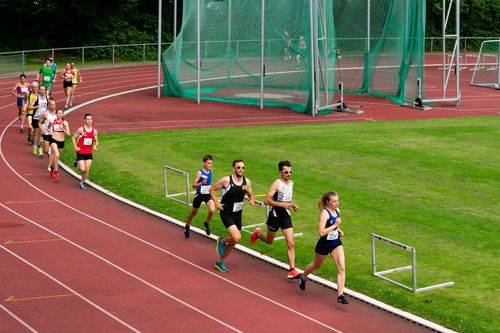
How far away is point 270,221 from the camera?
55.1 feet

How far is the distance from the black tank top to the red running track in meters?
1.09

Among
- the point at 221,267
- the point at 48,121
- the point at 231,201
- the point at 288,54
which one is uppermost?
the point at 288,54

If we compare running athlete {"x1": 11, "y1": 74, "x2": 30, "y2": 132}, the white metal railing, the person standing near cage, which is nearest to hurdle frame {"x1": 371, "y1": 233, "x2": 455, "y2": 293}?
running athlete {"x1": 11, "y1": 74, "x2": 30, "y2": 132}

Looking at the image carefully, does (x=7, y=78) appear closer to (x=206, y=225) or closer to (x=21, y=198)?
(x=21, y=198)

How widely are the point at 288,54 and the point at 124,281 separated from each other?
81.6ft

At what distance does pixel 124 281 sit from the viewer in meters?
16.5

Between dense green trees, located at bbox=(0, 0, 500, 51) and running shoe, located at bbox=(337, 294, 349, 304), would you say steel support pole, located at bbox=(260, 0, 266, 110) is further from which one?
running shoe, located at bbox=(337, 294, 349, 304)

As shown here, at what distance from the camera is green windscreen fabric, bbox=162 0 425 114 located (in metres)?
39.8

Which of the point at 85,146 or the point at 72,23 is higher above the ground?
the point at 72,23

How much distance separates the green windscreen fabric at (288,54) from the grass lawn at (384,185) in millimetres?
4790

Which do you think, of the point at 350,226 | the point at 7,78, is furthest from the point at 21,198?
the point at 7,78

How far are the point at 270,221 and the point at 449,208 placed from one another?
6203mm

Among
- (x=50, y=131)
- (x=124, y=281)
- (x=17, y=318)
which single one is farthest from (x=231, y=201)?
(x=50, y=131)

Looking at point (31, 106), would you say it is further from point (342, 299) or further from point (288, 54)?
point (342, 299)
